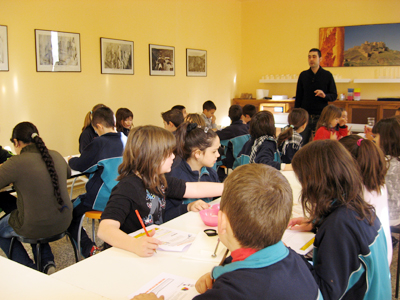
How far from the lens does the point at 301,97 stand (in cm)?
504

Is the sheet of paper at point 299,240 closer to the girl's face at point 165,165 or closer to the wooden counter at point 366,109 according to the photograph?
the girl's face at point 165,165

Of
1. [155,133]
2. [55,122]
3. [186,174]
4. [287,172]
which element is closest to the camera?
[155,133]

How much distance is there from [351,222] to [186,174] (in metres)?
1.24

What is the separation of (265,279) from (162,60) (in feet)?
19.0

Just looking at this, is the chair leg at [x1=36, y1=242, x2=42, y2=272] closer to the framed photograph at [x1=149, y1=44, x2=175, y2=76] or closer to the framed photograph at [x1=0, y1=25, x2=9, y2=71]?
the framed photograph at [x1=0, y1=25, x2=9, y2=71]

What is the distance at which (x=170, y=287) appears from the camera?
1226 millimetres

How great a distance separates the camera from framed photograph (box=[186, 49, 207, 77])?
6.98 m

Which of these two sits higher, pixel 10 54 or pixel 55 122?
pixel 10 54

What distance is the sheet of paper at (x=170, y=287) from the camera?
1.17 m

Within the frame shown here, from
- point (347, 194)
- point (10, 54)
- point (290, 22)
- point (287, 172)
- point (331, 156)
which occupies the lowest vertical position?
point (287, 172)

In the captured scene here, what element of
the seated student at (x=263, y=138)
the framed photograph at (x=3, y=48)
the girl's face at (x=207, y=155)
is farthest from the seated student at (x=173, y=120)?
the framed photograph at (x=3, y=48)

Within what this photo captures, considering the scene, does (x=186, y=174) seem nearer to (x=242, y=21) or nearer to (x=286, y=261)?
(x=286, y=261)

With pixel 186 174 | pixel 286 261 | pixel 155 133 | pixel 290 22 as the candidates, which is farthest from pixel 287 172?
pixel 290 22

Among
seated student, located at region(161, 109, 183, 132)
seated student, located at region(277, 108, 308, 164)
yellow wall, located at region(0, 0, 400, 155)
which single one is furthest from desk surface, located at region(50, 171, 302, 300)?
yellow wall, located at region(0, 0, 400, 155)
